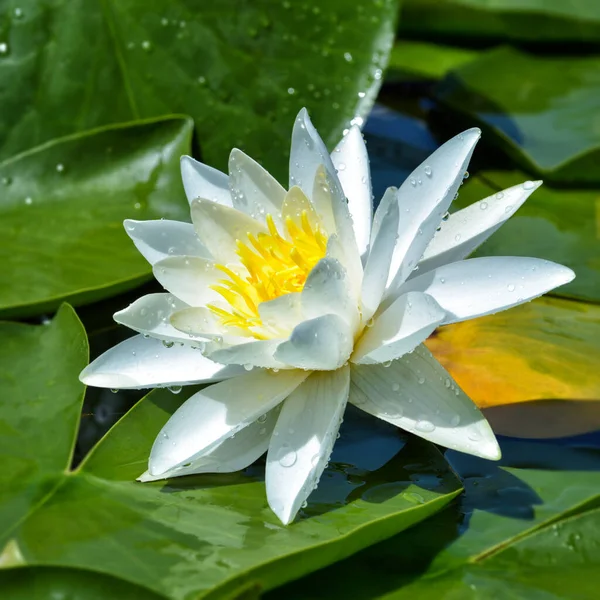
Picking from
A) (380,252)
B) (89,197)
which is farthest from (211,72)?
(380,252)

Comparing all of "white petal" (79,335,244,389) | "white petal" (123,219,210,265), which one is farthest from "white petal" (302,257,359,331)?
"white petal" (123,219,210,265)

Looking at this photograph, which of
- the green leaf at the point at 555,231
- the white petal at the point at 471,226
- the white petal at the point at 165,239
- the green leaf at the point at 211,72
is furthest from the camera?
the green leaf at the point at 211,72

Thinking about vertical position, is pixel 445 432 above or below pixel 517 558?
above

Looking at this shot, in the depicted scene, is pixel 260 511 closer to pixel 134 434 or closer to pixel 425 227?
pixel 134 434

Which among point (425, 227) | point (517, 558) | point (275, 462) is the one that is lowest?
point (517, 558)

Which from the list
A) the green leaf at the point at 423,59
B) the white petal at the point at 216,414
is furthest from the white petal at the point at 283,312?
the green leaf at the point at 423,59

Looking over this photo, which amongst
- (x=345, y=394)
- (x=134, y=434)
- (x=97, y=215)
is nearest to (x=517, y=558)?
(x=345, y=394)

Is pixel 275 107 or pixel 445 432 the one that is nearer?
pixel 445 432

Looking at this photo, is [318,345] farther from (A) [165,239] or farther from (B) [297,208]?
(A) [165,239]

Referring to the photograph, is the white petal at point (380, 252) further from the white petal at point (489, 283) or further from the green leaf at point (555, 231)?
the green leaf at point (555, 231)
